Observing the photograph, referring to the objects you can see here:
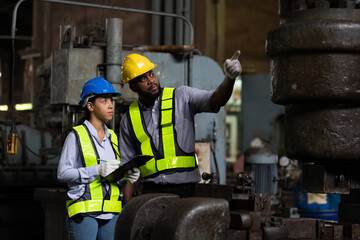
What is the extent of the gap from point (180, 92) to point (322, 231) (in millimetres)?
1261

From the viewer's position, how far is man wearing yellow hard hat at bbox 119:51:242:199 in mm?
3564

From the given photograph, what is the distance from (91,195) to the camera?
3588 mm

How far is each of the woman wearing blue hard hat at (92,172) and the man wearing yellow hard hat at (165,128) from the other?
14 centimetres

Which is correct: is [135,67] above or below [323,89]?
above

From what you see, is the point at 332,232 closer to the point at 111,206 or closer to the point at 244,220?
the point at 244,220

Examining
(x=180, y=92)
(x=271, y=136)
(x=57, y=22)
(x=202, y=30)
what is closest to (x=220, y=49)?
(x=202, y=30)

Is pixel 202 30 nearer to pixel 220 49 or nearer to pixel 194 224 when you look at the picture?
pixel 220 49

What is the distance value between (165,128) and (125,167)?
36 cm

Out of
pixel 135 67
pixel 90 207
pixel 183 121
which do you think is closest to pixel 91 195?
pixel 90 207

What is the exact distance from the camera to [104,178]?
11.8ft

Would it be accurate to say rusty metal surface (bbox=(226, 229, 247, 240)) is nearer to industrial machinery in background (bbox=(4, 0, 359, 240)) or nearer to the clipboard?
industrial machinery in background (bbox=(4, 0, 359, 240))

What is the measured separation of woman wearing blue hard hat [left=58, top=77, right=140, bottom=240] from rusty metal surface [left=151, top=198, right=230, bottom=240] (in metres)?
1.10

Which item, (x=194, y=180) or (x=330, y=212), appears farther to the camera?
(x=330, y=212)

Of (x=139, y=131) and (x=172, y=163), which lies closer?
(x=172, y=163)
